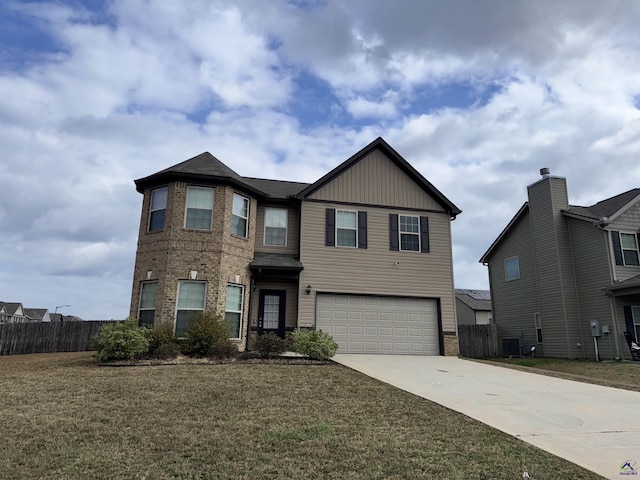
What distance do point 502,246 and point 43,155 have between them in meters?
22.2

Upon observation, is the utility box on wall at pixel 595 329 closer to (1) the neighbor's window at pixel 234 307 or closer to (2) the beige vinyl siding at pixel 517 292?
(2) the beige vinyl siding at pixel 517 292

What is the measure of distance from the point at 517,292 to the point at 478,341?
3434 mm

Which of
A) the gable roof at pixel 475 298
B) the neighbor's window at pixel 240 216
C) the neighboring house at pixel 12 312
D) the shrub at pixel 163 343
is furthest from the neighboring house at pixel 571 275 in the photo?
the neighboring house at pixel 12 312

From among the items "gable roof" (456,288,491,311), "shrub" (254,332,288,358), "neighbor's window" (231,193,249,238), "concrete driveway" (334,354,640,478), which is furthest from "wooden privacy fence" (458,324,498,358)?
"gable roof" (456,288,491,311)

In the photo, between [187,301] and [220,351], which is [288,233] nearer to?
[187,301]

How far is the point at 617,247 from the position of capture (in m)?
18.5

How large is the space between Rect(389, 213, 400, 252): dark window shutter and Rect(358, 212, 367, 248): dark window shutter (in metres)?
1.01

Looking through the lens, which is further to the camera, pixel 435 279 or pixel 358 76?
pixel 435 279

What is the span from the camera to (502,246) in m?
24.2

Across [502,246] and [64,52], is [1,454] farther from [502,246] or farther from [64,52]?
[502,246]

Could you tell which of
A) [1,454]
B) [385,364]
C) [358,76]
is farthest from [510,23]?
[1,454]

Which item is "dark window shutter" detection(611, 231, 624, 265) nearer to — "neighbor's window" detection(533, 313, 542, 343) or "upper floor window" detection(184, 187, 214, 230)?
"neighbor's window" detection(533, 313, 542, 343)

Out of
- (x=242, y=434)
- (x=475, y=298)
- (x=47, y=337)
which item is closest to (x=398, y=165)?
(x=242, y=434)

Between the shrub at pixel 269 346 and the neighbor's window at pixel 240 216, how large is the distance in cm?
407
